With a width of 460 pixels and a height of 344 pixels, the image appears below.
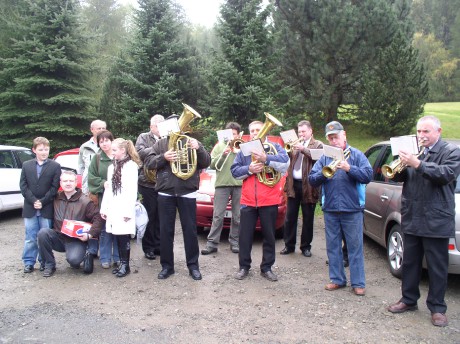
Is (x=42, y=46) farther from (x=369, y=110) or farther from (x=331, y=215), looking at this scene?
(x=331, y=215)

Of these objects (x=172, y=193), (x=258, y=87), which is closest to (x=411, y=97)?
(x=258, y=87)

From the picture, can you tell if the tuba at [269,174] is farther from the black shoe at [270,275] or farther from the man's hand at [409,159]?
the man's hand at [409,159]

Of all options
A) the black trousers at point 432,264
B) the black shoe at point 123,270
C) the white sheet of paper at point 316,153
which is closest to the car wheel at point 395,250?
the black trousers at point 432,264

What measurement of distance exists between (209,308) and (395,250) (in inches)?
103

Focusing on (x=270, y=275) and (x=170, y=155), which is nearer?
(x=170, y=155)

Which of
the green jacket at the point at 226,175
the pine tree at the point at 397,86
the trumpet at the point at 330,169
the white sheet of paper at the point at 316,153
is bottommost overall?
the green jacket at the point at 226,175

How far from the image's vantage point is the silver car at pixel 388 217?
4.53m

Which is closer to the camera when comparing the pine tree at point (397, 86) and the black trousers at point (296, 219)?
the black trousers at point (296, 219)

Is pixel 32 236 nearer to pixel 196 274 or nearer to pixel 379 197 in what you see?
pixel 196 274

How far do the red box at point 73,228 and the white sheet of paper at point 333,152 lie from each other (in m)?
3.25

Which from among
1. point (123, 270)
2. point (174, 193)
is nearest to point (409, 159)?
point (174, 193)

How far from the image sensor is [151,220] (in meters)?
6.26

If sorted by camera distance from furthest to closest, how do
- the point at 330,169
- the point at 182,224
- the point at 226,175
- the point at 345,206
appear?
the point at 226,175 → the point at 182,224 → the point at 345,206 → the point at 330,169

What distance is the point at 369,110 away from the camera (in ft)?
42.4
